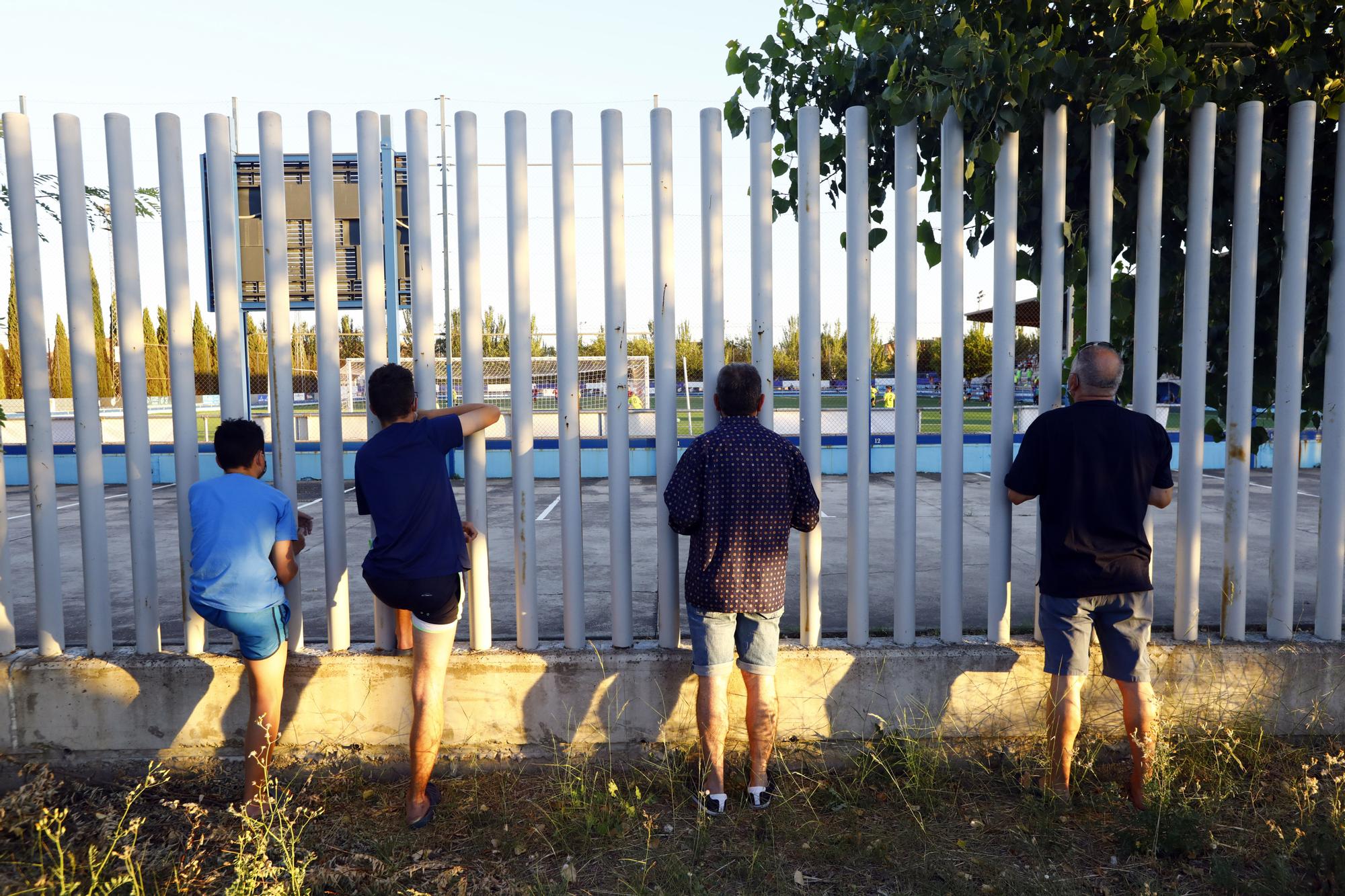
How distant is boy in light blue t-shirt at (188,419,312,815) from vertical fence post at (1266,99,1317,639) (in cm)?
411

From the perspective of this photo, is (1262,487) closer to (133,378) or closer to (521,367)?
(521,367)

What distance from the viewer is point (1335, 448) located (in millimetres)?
3875

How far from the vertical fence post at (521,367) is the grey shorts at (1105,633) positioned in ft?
6.94

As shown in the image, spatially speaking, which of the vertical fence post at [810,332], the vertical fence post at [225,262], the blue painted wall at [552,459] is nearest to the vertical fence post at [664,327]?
the vertical fence post at [810,332]

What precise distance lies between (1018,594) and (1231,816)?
11.1 ft

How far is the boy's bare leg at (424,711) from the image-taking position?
10.8 feet

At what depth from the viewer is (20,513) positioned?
12.0 meters

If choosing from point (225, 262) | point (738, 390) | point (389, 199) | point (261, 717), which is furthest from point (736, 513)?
point (389, 199)

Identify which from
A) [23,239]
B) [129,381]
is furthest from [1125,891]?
[23,239]

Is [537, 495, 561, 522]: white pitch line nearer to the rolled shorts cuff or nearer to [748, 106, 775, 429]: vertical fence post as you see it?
[748, 106, 775, 429]: vertical fence post

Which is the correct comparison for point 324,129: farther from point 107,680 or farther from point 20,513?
point 20,513

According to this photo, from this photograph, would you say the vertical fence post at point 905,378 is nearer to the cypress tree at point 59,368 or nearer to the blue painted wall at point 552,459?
the blue painted wall at point 552,459

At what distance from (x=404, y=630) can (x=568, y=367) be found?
1.32 meters

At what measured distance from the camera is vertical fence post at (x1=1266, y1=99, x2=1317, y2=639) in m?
3.77
